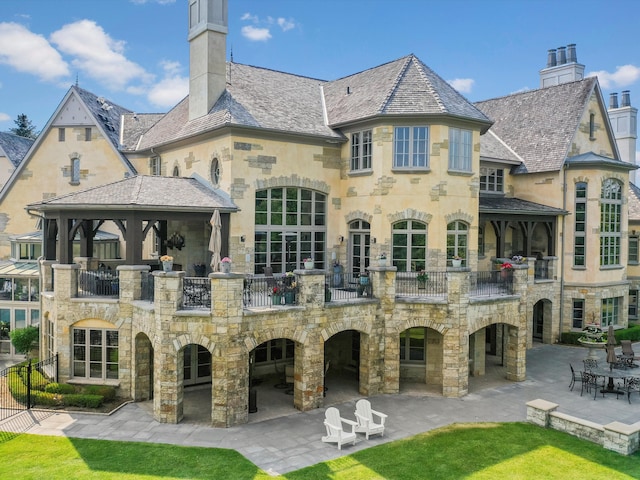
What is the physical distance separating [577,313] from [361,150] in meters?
16.2

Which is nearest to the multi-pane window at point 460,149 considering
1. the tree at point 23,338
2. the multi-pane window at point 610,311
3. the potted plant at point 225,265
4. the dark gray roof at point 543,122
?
the dark gray roof at point 543,122

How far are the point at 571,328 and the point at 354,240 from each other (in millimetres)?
14374

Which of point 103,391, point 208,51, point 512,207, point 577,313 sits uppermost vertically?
point 208,51

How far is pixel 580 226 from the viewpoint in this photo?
28.1 metres

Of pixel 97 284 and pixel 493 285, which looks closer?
pixel 97 284

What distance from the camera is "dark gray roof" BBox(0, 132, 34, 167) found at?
3050 cm

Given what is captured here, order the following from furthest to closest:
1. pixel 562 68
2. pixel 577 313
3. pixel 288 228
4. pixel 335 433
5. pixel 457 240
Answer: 1. pixel 562 68
2. pixel 577 313
3. pixel 288 228
4. pixel 457 240
5. pixel 335 433

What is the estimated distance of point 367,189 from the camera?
21.5 metres

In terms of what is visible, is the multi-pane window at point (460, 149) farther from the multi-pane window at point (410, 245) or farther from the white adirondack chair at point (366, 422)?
the white adirondack chair at point (366, 422)

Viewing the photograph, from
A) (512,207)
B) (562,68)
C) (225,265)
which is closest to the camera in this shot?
(225,265)

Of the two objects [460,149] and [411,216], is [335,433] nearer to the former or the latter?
[411,216]

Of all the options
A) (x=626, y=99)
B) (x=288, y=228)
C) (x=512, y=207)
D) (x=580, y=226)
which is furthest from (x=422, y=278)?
(x=626, y=99)

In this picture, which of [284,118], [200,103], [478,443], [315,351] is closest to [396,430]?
[478,443]

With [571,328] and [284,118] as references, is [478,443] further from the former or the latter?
[571,328]
